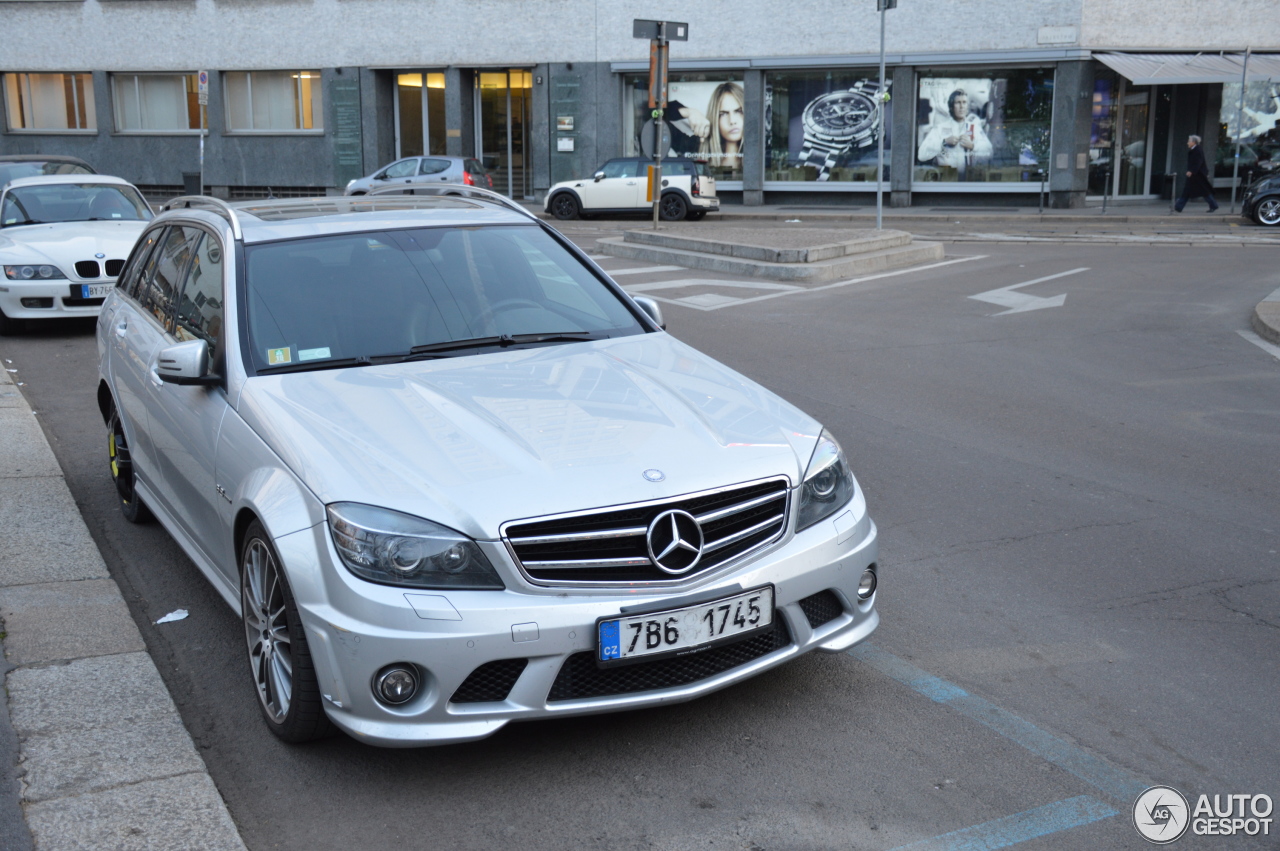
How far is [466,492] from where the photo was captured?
11.5 feet

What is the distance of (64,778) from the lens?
11.8ft

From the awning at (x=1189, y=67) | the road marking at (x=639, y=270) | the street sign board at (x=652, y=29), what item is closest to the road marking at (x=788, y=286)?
the road marking at (x=639, y=270)

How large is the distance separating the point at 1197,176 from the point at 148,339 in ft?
90.4

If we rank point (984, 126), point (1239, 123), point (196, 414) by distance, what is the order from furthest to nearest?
point (984, 126)
point (1239, 123)
point (196, 414)

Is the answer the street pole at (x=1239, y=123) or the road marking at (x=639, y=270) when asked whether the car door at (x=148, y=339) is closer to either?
the road marking at (x=639, y=270)

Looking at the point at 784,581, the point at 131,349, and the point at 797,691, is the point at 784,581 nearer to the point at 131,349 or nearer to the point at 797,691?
the point at 797,691

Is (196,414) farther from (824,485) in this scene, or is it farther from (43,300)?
(43,300)

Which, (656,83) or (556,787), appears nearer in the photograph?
(556,787)

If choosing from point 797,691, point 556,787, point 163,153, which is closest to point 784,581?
point 797,691

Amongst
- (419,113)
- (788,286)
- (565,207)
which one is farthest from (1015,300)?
(419,113)

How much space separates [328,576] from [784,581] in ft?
4.39

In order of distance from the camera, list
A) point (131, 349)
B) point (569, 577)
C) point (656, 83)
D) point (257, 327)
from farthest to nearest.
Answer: point (656, 83) → point (131, 349) → point (257, 327) → point (569, 577)

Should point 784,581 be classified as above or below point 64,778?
above

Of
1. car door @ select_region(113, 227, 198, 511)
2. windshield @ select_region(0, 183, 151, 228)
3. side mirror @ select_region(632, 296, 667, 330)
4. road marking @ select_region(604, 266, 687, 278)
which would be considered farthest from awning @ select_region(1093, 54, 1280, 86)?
car door @ select_region(113, 227, 198, 511)
